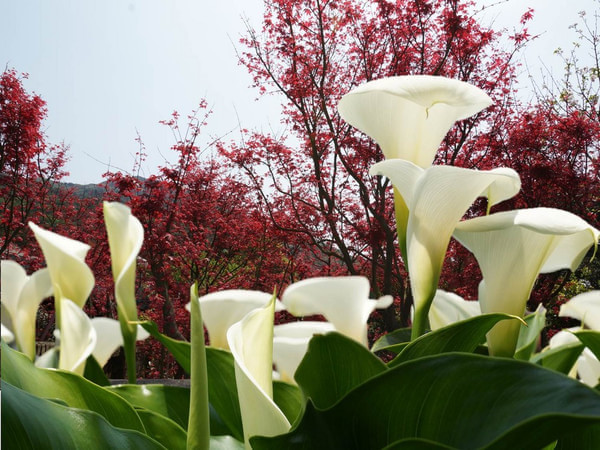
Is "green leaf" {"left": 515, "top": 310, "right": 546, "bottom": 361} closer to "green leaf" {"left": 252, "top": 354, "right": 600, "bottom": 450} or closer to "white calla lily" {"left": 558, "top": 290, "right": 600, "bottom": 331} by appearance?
"white calla lily" {"left": 558, "top": 290, "right": 600, "bottom": 331}

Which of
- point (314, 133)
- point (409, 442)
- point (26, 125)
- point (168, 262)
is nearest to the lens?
point (409, 442)

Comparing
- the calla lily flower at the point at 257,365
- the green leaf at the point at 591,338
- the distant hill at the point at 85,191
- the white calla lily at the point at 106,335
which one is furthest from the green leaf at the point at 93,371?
the distant hill at the point at 85,191

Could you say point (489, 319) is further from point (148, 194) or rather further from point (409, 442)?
point (148, 194)

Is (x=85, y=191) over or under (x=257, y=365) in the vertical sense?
over

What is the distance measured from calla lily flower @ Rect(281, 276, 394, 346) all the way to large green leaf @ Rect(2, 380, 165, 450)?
4.2 inches

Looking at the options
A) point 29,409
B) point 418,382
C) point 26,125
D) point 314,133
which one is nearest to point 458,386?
point 418,382

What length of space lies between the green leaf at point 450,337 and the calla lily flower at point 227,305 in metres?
0.08

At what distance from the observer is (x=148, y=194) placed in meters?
3.17

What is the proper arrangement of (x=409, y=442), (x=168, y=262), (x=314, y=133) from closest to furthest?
(x=409, y=442) < (x=168, y=262) < (x=314, y=133)

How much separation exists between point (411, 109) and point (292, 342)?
0.16 metres

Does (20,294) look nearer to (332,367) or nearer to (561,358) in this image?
(332,367)

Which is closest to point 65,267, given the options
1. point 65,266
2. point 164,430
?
point 65,266

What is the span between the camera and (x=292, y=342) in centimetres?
26

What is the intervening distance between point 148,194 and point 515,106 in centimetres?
239
